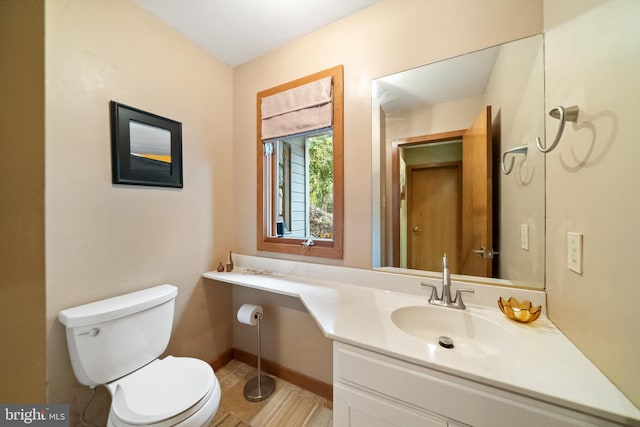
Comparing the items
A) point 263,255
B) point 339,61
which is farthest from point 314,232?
point 339,61

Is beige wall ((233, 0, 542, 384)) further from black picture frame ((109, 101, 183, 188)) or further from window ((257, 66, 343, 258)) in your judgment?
black picture frame ((109, 101, 183, 188))

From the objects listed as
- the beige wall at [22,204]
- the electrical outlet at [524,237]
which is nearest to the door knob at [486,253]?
the electrical outlet at [524,237]

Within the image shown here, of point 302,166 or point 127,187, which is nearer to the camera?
point 127,187

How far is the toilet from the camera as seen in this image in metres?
0.91

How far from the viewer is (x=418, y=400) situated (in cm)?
71

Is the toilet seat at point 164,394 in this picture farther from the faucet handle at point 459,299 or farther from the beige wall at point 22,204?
the faucet handle at point 459,299

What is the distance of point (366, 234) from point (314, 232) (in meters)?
0.48

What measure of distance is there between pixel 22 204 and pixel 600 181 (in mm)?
2276

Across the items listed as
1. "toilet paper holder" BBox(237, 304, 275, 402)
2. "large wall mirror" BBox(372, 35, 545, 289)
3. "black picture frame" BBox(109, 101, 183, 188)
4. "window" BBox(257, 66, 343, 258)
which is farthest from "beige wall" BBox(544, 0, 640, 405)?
"black picture frame" BBox(109, 101, 183, 188)

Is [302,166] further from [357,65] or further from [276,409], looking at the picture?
[276,409]

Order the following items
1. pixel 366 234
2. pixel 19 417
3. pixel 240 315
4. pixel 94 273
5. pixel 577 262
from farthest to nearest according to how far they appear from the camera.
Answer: pixel 240 315, pixel 366 234, pixel 94 273, pixel 19 417, pixel 577 262

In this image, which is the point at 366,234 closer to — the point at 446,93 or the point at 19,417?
the point at 446,93

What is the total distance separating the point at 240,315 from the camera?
60.9 inches

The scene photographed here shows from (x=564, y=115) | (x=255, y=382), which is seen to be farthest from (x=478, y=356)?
(x=255, y=382)
